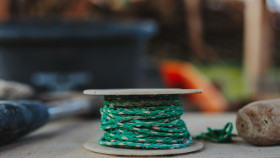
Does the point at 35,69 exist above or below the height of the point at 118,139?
above

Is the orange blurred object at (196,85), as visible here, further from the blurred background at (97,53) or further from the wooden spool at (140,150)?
the wooden spool at (140,150)

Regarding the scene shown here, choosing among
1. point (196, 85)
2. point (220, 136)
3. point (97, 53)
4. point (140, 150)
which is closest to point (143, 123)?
point (140, 150)

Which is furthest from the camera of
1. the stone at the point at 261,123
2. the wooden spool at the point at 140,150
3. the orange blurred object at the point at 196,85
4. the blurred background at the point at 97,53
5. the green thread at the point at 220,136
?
the orange blurred object at the point at 196,85

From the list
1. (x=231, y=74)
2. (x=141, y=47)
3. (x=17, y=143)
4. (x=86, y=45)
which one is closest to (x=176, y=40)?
(x=231, y=74)

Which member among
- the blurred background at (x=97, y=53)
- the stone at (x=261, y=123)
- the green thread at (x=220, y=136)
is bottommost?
the green thread at (x=220, y=136)

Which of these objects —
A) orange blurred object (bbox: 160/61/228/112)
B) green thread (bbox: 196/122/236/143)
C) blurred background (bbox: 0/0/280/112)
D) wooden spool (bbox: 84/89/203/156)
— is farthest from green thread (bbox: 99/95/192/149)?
orange blurred object (bbox: 160/61/228/112)

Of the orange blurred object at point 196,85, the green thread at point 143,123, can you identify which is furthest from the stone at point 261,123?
the orange blurred object at point 196,85

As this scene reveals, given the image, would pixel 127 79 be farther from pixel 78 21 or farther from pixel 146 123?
pixel 146 123
